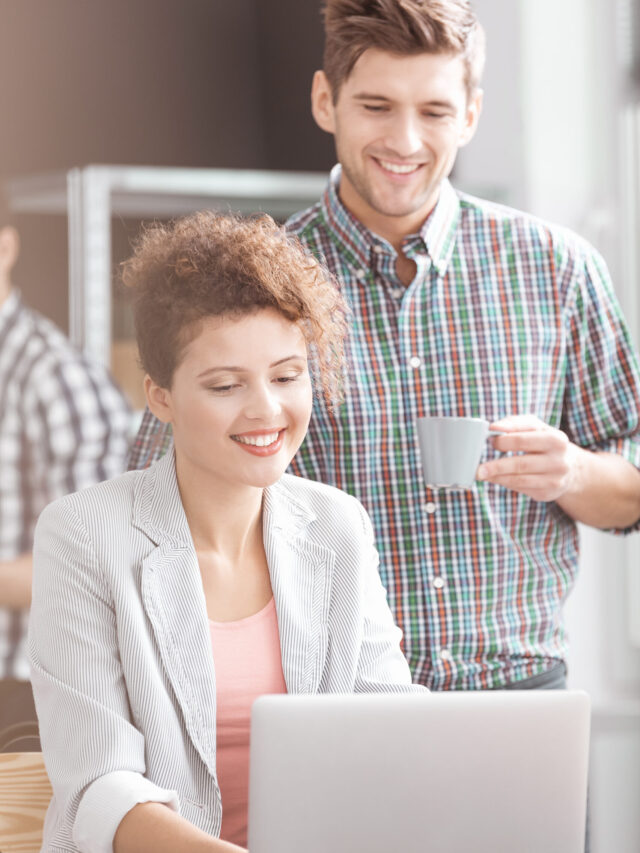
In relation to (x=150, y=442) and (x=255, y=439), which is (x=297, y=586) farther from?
(x=150, y=442)

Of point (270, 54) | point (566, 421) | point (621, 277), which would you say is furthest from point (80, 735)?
point (270, 54)

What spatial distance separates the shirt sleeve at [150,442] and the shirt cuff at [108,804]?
73cm

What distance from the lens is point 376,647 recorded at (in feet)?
4.87

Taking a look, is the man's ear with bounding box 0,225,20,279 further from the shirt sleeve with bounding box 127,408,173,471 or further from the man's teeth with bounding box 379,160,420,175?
the man's teeth with bounding box 379,160,420,175

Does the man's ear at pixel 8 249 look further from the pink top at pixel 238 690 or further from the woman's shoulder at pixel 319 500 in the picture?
the pink top at pixel 238 690

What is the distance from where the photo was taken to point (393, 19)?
5.85ft

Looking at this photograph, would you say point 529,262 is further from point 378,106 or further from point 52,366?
point 52,366

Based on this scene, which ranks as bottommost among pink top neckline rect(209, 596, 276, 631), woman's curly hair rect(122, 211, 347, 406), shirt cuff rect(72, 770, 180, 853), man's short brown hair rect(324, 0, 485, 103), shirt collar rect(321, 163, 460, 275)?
shirt cuff rect(72, 770, 180, 853)

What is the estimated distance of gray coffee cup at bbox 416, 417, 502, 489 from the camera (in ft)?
5.14

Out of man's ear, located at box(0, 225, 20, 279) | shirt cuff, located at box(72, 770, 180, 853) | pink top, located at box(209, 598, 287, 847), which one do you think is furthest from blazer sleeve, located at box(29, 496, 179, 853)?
man's ear, located at box(0, 225, 20, 279)

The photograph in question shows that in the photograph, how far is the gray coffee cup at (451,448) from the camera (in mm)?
1567

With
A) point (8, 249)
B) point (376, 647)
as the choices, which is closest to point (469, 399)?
point (376, 647)

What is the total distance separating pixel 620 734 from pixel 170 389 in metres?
2.12

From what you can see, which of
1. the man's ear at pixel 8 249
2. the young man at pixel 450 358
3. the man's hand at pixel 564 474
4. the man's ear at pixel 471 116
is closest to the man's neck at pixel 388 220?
the young man at pixel 450 358
